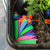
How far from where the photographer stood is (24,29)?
2.29ft

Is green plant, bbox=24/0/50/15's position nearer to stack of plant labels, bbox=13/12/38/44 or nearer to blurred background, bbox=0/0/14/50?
stack of plant labels, bbox=13/12/38/44

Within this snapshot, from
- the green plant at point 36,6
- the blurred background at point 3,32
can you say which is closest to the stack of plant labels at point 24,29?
the green plant at point 36,6

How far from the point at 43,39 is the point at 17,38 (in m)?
0.17

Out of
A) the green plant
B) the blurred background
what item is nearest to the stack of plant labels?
the green plant

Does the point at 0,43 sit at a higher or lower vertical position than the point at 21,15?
lower

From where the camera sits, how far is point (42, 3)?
67 centimetres

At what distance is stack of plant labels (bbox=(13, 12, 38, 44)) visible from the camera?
662 mm

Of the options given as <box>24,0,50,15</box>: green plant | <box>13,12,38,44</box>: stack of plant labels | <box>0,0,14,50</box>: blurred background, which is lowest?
<box>0,0,14,50</box>: blurred background

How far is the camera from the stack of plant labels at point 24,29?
662 millimetres

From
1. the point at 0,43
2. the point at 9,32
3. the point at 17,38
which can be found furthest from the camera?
the point at 0,43

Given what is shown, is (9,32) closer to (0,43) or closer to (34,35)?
(34,35)

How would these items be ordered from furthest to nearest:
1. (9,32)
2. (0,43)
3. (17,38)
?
(0,43) → (17,38) → (9,32)

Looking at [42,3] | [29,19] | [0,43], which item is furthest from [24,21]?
[0,43]

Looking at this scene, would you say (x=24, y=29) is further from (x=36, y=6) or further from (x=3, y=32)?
(x=3, y=32)
